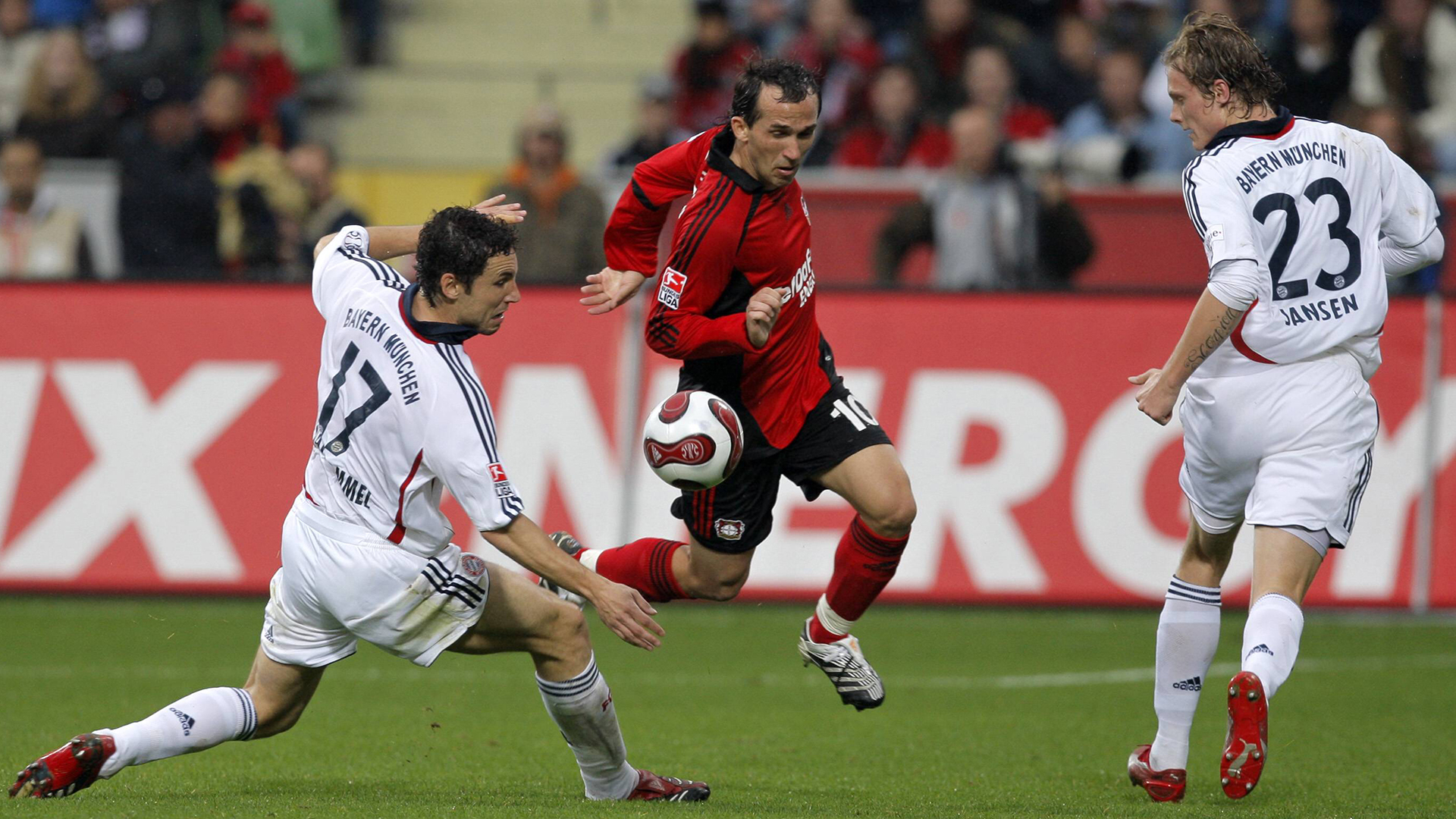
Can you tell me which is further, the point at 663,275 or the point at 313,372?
the point at 313,372

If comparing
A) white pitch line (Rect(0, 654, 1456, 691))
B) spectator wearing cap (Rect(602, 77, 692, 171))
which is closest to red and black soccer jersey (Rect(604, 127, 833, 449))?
white pitch line (Rect(0, 654, 1456, 691))

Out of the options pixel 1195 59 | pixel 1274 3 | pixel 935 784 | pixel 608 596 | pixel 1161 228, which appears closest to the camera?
pixel 608 596

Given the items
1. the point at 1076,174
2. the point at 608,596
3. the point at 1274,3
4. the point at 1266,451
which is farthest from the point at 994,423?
the point at 1274,3

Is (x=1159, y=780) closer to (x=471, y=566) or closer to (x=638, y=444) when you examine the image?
(x=471, y=566)

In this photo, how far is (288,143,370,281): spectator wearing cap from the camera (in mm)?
12172

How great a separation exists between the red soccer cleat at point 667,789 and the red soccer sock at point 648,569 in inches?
46.3

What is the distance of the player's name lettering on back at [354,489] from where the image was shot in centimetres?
527

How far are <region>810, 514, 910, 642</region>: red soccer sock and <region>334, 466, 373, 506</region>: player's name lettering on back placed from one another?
6.34 feet

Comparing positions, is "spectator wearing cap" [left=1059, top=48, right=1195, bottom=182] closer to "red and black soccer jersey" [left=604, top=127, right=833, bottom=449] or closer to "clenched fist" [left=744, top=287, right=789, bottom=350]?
"red and black soccer jersey" [left=604, top=127, right=833, bottom=449]

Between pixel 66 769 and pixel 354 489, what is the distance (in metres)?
1.17

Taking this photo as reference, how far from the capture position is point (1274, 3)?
14.6m

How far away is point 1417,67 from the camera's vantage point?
1311cm

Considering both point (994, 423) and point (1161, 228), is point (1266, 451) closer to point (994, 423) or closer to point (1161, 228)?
point (994, 423)

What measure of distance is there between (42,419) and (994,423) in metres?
5.56
